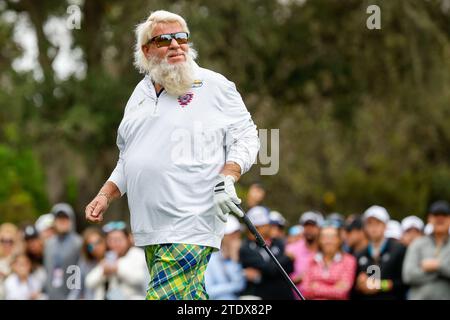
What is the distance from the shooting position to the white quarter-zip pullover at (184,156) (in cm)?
613

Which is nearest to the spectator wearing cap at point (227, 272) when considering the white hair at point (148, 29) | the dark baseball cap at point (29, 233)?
the dark baseball cap at point (29, 233)

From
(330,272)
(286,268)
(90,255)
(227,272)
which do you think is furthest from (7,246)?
(330,272)

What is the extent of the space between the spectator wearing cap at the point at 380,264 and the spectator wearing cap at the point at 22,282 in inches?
141

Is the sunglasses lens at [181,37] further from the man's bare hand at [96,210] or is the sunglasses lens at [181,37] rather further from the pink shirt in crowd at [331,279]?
the pink shirt in crowd at [331,279]

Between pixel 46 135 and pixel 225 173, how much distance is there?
581 inches

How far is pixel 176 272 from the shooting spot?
6062mm

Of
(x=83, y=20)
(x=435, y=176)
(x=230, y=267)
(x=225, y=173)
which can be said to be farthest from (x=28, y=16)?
(x=225, y=173)

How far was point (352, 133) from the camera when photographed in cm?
2455

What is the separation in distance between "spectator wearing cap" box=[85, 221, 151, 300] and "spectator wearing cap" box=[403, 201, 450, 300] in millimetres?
2469

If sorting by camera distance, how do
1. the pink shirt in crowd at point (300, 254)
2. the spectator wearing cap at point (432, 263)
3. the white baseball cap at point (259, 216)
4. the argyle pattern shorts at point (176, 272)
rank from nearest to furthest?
the argyle pattern shorts at point (176, 272) → the spectator wearing cap at point (432, 263) → the white baseball cap at point (259, 216) → the pink shirt in crowd at point (300, 254)

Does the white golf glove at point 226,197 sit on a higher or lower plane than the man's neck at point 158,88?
lower

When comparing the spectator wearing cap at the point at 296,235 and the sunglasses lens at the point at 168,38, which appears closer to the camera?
the sunglasses lens at the point at 168,38

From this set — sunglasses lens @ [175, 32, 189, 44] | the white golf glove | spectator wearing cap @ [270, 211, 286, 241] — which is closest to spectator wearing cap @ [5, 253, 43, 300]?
spectator wearing cap @ [270, 211, 286, 241]
